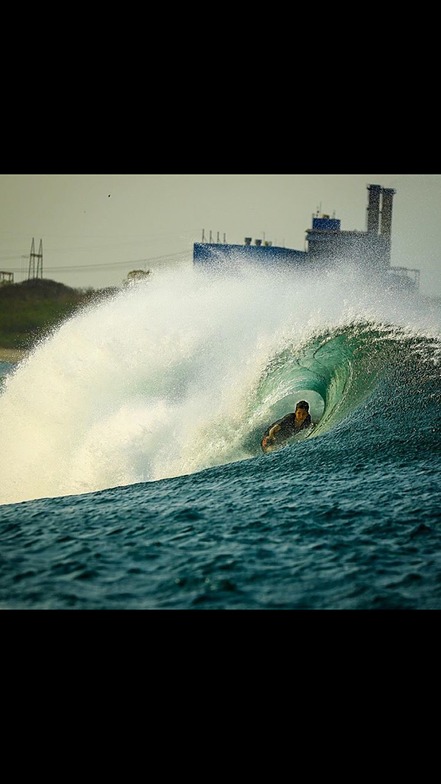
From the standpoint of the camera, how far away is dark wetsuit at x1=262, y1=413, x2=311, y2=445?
5152 mm

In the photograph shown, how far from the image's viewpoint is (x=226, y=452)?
5379 millimetres

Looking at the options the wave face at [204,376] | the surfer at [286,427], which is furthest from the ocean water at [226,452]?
the surfer at [286,427]

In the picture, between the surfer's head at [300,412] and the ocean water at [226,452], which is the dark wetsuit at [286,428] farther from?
the ocean water at [226,452]

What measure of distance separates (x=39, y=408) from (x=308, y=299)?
2.93 m

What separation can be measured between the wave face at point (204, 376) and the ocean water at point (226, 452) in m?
0.02

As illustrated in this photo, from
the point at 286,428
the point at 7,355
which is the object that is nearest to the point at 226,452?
the point at 286,428

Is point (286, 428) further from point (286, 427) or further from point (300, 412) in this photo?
point (300, 412)

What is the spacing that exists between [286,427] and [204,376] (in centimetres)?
148

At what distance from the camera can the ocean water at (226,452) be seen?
2.32 m

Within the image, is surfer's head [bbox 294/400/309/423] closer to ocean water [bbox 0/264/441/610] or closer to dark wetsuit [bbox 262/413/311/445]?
dark wetsuit [bbox 262/413/311/445]

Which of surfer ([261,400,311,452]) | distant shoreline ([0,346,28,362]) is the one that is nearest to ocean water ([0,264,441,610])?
surfer ([261,400,311,452])
